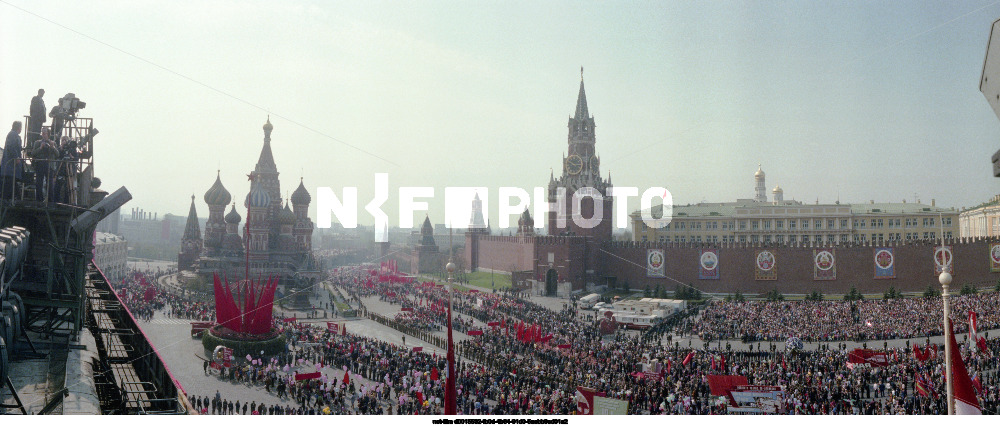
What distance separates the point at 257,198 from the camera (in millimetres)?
33844

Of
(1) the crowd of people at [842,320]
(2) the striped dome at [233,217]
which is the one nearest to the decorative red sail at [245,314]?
(1) the crowd of people at [842,320]

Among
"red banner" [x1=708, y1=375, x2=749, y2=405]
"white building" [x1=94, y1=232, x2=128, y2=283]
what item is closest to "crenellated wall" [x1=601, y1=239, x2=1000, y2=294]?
"red banner" [x1=708, y1=375, x2=749, y2=405]

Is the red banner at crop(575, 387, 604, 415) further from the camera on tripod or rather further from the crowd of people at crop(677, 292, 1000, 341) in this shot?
the crowd of people at crop(677, 292, 1000, 341)

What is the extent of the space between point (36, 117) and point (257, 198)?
81.5 feet

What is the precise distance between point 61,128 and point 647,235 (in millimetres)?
38919

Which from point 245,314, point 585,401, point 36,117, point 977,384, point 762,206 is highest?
point 762,206

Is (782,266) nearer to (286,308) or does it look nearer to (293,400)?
(286,308)

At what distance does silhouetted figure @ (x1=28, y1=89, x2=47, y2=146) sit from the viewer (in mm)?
9594

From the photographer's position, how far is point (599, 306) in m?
26.9

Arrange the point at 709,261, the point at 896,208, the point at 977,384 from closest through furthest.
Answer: the point at 977,384
the point at 709,261
the point at 896,208

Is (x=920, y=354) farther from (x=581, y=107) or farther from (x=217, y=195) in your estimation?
(x=217, y=195)

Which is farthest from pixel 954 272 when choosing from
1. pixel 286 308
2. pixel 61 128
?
pixel 61 128

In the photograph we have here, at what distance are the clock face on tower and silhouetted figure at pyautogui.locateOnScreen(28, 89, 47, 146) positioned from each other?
98.9 feet

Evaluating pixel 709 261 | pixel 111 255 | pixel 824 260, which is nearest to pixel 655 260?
pixel 709 261
